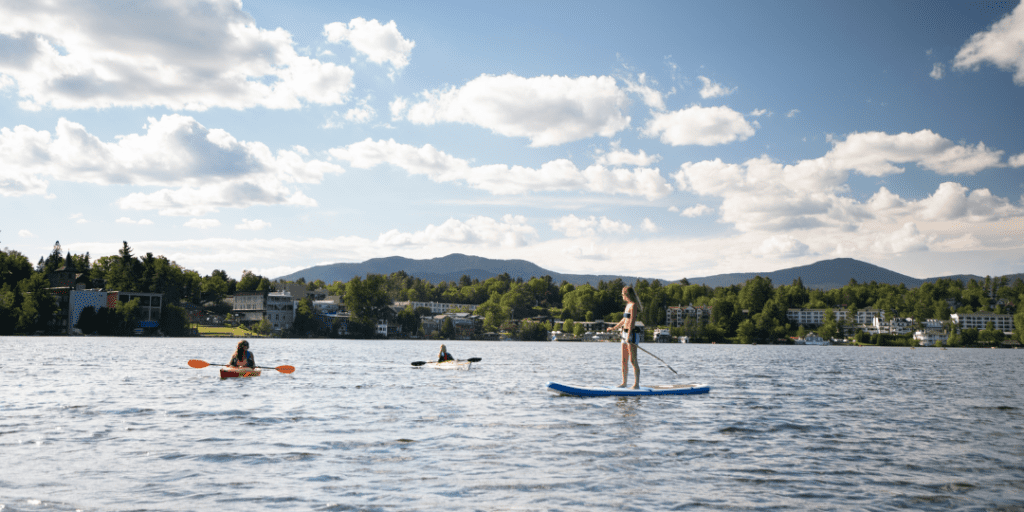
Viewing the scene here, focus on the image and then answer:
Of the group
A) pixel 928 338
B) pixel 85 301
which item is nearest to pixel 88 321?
pixel 85 301

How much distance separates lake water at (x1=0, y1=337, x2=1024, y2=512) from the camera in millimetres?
9781

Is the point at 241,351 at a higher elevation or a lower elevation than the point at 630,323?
lower

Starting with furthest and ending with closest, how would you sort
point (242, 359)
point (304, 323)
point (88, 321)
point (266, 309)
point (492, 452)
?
point (266, 309) < point (304, 323) < point (88, 321) < point (242, 359) < point (492, 452)

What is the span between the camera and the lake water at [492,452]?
9.78 m

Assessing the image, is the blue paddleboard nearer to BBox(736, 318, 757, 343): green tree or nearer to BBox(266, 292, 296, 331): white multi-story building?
BBox(266, 292, 296, 331): white multi-story building

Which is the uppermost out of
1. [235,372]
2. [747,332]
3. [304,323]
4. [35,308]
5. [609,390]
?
[35,308]

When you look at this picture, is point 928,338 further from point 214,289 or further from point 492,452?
point 492,452

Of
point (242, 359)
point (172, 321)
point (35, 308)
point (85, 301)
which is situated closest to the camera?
point (242, 359)

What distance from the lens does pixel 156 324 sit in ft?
454

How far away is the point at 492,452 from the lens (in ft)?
43.2

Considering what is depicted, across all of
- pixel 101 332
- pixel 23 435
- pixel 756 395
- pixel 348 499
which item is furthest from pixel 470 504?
pixel 101 332

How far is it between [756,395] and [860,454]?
1328cm

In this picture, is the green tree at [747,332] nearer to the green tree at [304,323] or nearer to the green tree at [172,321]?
the green tree at [304,323]

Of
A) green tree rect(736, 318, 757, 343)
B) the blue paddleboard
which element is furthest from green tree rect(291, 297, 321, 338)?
the blue paddleboard
